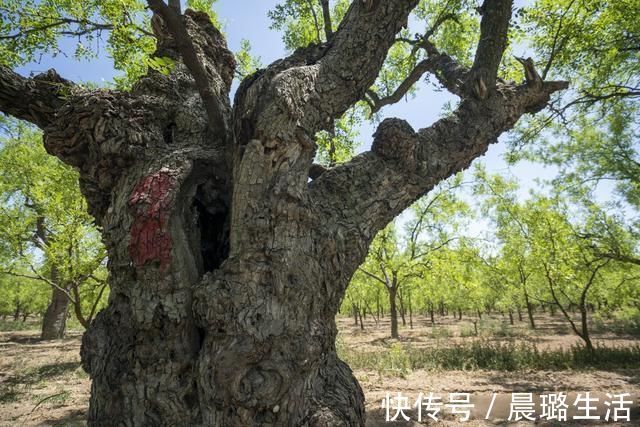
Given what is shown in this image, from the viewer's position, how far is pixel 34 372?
844 cm

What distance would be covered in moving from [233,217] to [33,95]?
1.89 m

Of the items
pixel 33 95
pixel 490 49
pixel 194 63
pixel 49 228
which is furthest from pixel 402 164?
pixel 49 228

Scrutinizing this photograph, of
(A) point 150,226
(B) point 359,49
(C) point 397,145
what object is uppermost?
(B) point 359,49

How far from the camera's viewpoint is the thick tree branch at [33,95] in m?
2.45

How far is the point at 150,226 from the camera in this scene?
2047 millimetres

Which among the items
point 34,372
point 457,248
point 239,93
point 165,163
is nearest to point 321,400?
point 165,163

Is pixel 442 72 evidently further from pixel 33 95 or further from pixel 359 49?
pixel 33 95

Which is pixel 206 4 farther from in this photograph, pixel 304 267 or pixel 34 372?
pixel 34 372

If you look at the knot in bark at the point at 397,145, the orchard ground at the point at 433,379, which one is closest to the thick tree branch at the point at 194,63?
the knot in bark at the point at 397,145

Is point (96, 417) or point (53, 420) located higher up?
point (96, 417)

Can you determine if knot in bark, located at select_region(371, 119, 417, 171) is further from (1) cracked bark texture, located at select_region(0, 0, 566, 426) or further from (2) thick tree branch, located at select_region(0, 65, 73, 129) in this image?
(2) thick tree branch, located at select_region(0, 65, 73, 129)

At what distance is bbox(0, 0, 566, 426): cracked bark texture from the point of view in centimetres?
185

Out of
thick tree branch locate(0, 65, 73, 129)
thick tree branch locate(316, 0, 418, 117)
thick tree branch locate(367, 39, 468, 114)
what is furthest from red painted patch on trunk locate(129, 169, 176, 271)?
thick tree branch locate(367, 39, 468, 114)

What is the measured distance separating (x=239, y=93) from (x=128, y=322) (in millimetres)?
1769
